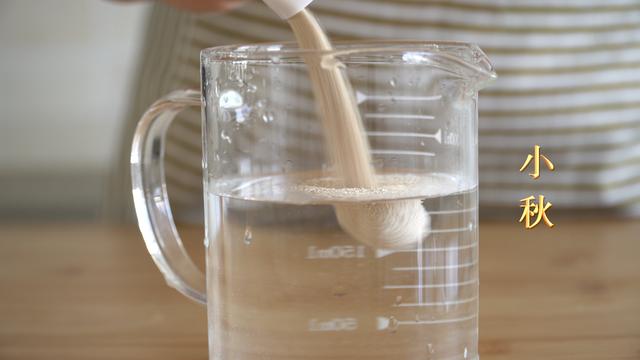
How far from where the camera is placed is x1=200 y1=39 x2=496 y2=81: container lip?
487 mm

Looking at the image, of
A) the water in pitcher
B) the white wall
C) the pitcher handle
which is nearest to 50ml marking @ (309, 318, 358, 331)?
the water in pitcher

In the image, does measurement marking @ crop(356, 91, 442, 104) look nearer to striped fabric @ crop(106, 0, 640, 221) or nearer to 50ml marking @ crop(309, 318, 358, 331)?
50ml marking @ crop(309, 318, 358, 331)

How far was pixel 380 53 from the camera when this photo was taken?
0.49 meters

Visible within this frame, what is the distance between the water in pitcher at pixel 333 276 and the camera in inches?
19.5

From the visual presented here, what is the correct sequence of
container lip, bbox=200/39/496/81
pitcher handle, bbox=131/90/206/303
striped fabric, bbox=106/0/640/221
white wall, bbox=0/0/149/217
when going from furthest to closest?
1. white wall, bbox=0/0/149/217
2. striped fabric, bbox=106/0/640/221
3. pitcher handle, bbox=131/90/206/303
4. container lip, bbox=200/39/496/81

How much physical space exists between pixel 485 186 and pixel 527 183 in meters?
0.07

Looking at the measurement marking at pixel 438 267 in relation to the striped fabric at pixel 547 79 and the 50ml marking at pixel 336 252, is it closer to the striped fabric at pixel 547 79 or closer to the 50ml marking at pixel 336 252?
the 50ml marking at pixel 336 252

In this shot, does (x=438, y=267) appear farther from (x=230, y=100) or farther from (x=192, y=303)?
(x=192, y=303)

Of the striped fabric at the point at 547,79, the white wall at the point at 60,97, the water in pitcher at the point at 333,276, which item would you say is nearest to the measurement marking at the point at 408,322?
the water in pitcher at the point at 333,276

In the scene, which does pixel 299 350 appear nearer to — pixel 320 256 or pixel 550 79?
pixel 320 256

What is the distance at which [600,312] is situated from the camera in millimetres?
711

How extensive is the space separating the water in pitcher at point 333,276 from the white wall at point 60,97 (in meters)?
2.11

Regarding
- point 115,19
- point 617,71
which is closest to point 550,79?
point 617,71

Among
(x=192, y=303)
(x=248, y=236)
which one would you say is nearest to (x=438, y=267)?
(x=248, y=236)
